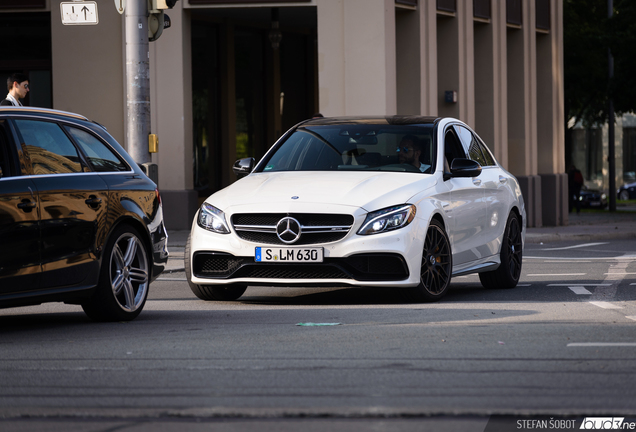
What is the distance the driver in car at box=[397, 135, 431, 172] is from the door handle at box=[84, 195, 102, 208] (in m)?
3.17

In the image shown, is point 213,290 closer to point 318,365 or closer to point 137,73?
point 318,365

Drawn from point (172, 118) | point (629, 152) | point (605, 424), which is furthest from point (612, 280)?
point (629, 152)

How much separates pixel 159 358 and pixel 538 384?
2.16m

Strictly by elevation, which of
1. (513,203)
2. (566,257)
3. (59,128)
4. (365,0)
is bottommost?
(566,257)

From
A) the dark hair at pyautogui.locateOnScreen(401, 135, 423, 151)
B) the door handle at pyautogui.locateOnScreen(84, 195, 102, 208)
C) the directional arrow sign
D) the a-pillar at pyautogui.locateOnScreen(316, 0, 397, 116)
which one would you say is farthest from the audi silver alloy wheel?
the a-pillar at pyautogui.locateOnScreen(316, 0, 397, 116)

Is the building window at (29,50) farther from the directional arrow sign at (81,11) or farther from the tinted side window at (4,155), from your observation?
the tinted side window at (4,155)

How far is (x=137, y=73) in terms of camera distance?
1359 cm

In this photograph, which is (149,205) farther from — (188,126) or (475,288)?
(188,126)

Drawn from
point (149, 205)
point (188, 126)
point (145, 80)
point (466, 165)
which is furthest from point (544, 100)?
point (149, 205)

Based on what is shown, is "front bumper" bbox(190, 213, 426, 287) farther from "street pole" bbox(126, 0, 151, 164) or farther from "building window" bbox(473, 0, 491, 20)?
"building window" bbox(473, 0, 491, 20)

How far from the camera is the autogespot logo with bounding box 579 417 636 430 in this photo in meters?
4.57

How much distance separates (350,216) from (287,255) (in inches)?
23.0

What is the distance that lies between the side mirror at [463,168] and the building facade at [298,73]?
11050mm

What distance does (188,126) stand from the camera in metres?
21.2
